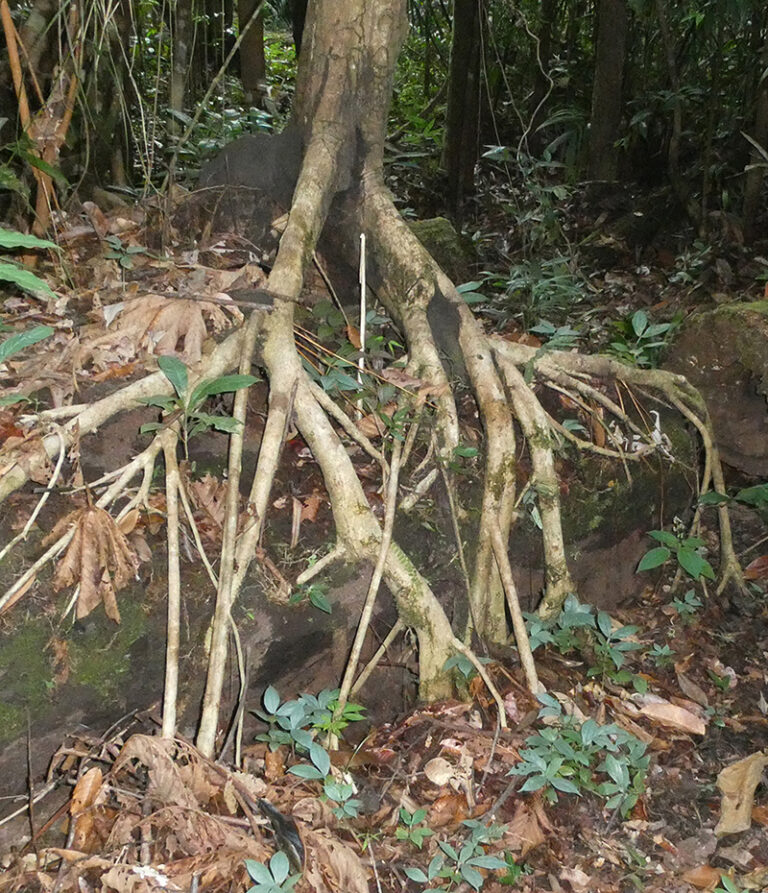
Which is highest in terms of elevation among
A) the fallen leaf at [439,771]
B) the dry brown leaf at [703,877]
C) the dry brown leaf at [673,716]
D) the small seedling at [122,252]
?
the small seedling at [122,252]

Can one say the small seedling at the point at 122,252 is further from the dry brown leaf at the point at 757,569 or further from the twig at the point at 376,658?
the dry brown leaf at the point at 757,569

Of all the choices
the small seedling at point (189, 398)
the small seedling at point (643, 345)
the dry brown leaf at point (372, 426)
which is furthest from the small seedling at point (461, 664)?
the small seedling at point (643, 345)

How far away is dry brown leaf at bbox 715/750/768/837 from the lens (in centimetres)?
280

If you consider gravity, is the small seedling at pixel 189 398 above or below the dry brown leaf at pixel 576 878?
above

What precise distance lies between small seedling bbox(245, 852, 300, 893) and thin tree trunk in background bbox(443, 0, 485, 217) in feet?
22.5

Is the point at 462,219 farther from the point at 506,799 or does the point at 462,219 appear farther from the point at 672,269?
the point at 506,799

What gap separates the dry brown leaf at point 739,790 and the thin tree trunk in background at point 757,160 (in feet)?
16.7

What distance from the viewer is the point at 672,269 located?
7.37 metres

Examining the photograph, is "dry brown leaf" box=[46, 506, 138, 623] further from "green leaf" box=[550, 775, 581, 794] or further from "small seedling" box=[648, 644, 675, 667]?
"small seedling" box=[648, 644, 675, 667]

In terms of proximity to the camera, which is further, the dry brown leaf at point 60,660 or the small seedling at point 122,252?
the small seedling at point 122,252

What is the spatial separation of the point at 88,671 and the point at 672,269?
6300 mm

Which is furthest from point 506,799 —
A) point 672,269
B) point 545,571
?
point 672,269

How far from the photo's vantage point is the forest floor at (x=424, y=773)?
7.54 ft

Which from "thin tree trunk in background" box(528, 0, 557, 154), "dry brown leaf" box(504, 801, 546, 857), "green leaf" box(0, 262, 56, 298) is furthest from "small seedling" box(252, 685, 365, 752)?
"thin tree trunk in background" box(528, 0, 557, 154)
